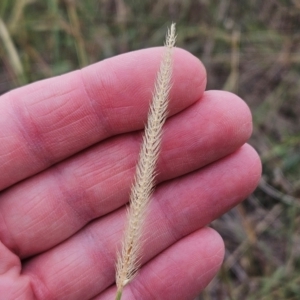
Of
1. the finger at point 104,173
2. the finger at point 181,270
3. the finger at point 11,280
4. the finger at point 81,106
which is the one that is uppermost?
the finger at point 81,106

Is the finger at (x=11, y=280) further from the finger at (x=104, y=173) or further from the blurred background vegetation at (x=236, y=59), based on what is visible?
the blurred background vegetation at (x=236, y=59)

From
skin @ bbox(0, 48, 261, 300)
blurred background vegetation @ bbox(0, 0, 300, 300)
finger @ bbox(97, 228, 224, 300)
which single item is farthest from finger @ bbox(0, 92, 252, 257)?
blurred background vegetation @ bbox(0, 0, 300, 300)

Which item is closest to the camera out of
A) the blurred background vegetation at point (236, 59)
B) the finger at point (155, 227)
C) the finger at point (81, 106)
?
the finger at point (81, 106)

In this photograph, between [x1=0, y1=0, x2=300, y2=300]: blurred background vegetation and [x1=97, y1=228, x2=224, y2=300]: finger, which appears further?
[x1=0, y1=0, x2=300, y2=300]: blurred background vegetation

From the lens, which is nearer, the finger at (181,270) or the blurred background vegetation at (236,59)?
the finger at (181,270)

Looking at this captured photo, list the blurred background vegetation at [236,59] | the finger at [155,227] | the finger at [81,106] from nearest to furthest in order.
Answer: the finger at [81,106], the finger at [155,227], the blurred background vegetation at [236,59]

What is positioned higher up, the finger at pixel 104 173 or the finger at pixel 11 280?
the finger at pixel 104 173

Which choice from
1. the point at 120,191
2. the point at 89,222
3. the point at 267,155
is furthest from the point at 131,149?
the point at 267,155

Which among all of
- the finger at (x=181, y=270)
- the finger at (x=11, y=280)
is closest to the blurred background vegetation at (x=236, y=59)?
the finger at (x=181, y=270)

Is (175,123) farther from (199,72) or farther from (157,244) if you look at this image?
(157,244)

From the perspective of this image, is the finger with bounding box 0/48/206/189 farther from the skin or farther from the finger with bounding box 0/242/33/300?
the finger with bounding box 0/242/33/300
